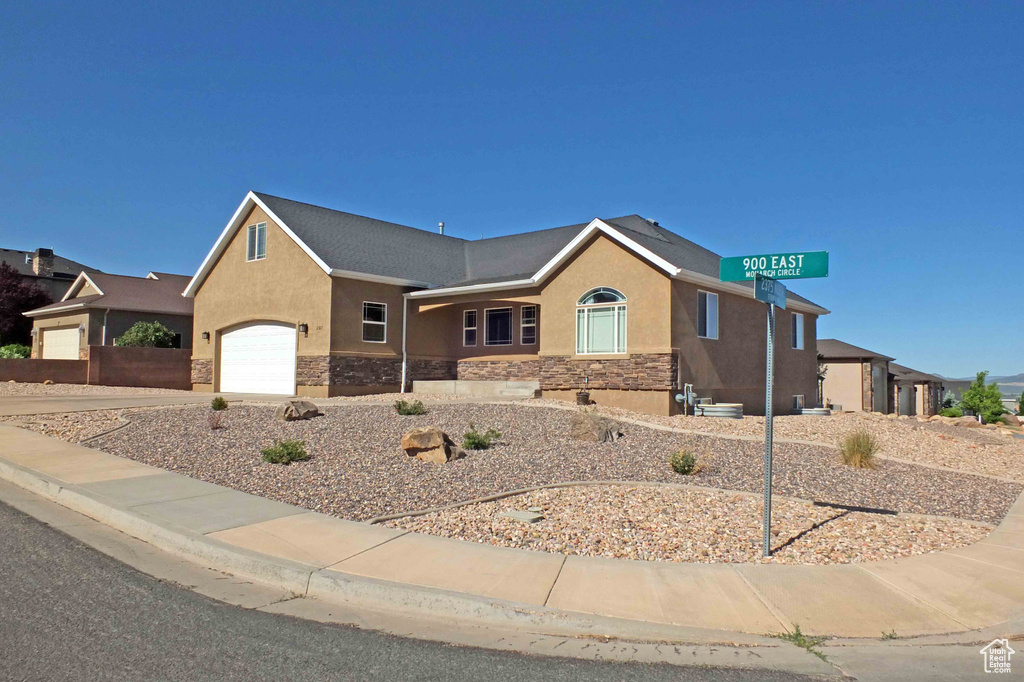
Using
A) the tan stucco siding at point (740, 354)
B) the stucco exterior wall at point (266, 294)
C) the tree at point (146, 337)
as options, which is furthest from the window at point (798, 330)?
the tree at point (146, 337)

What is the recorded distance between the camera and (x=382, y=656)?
15.5 feet

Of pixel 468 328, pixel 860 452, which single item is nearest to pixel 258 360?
pixel 468 328

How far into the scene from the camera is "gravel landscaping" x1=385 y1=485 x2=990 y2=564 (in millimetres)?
7000

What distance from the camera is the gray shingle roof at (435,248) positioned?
922 inches

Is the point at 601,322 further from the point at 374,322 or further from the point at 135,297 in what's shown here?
the point at 135,297

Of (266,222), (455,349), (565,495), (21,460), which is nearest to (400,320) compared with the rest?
(455,349)

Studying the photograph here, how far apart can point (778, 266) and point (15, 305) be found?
42.6 metres

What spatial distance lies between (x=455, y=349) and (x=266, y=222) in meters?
8.13

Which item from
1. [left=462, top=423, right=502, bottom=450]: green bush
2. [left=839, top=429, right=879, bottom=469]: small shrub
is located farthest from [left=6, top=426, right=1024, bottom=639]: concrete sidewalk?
[left=462, top=423, right=502, bottom=450]: green bush

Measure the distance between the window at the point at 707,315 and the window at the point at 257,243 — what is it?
15325mm

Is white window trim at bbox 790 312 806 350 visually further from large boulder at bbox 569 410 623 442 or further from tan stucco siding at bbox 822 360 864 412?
large boulder at bbox 569 410 623 442

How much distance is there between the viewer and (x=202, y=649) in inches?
187

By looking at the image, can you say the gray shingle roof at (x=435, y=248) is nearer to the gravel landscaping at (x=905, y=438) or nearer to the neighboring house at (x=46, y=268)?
the gravel landscaping at (x=905, y=438)

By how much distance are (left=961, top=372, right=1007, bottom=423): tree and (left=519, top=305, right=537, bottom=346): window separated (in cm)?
2416
